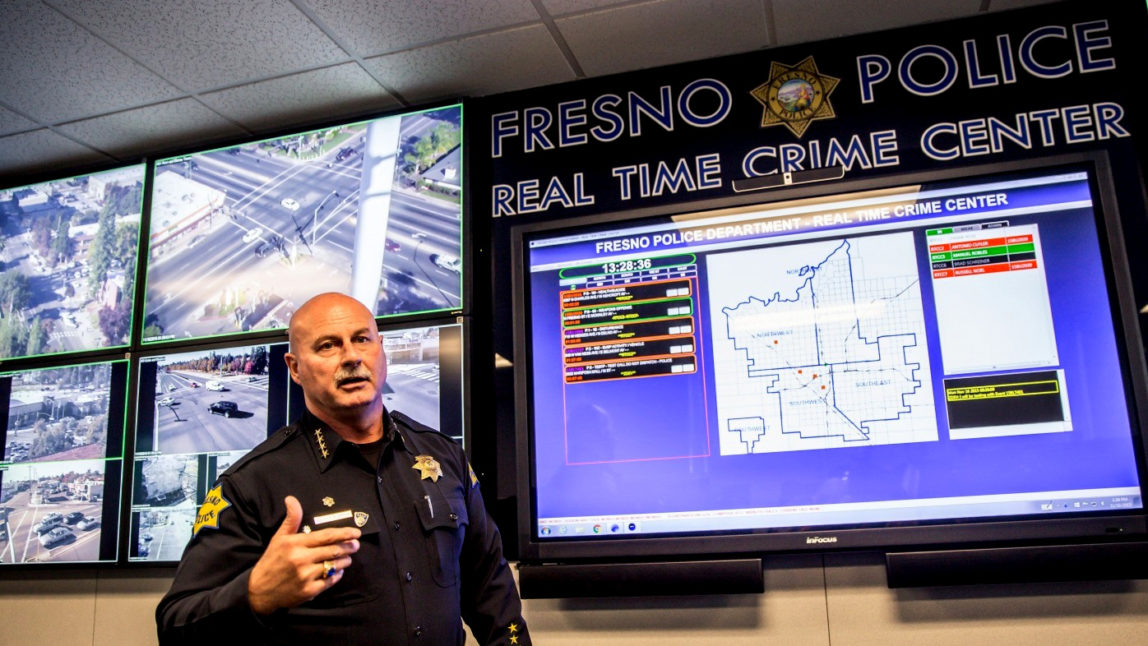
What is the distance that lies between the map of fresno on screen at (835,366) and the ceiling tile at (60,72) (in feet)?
5.27

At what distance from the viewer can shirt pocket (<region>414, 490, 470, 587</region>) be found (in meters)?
1.88

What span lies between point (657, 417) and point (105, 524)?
209 cm

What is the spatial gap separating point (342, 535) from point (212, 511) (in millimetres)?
400

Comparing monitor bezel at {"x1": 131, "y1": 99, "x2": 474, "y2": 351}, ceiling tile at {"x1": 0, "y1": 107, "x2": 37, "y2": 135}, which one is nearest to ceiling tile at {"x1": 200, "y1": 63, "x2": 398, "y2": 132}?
monitor bezel at {"x1": 131, "y1": 99, "x2": 474, "y2": 351}

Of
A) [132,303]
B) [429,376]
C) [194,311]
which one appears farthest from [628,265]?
[132,303]

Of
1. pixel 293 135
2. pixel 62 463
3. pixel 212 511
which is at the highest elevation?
pixel 293 135

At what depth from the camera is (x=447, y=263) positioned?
2.80 m

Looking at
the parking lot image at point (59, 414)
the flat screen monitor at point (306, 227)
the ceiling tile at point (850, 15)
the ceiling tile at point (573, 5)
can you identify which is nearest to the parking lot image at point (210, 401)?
the flat screen monitor at point (306, 227)

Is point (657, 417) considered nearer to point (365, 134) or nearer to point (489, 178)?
point (489, 178)

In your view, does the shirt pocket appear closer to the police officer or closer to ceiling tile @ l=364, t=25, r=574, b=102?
A: the police officer

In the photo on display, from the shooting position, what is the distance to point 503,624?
2.00m

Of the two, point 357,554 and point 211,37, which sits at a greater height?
point 211,37

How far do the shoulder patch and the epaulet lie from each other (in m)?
0.06

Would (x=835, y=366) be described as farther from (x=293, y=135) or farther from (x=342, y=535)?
(x=293, y=135)
